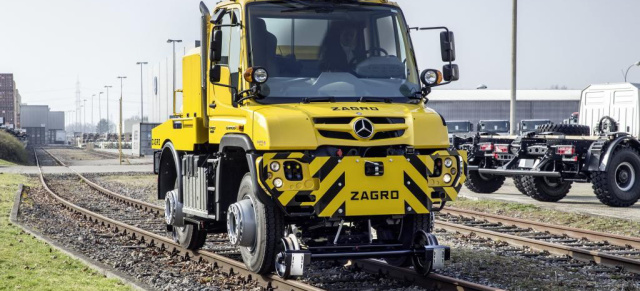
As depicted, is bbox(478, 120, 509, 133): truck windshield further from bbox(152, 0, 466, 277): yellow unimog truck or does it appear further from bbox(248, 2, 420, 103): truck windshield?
bbox(248, 2, 420, 103): truck windshield

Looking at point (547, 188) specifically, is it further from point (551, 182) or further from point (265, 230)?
point (265, 230)

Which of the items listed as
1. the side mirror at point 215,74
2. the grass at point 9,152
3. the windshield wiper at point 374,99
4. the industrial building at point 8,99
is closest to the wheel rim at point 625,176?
the windshield wiper at point 374,99

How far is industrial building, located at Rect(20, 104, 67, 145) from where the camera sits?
413 ft

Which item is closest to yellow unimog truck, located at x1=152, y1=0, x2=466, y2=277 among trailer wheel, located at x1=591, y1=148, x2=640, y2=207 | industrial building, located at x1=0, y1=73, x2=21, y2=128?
trailer wheel, located at x1=591, y1=148, x2=640, y2=207

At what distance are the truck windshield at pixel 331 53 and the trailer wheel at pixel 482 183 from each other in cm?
1252

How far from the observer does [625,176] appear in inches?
701

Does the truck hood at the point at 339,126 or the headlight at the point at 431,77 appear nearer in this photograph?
the truck hood at the point at 339,126

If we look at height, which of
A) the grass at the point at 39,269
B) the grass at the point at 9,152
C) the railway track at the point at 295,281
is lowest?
the grass at the point at 9,152

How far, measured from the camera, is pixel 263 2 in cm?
911

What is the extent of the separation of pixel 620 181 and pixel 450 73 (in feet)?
32.9

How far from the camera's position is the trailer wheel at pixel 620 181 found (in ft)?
57.1

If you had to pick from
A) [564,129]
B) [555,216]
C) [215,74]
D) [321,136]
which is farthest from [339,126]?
[564,129]

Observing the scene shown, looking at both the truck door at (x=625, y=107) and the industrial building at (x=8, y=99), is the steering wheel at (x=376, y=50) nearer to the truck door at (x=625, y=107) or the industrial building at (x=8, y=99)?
the truck door at (x=625, y=107)

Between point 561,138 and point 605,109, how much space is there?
881 centimetres
